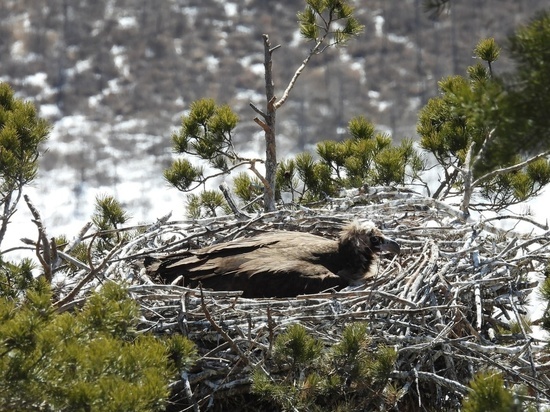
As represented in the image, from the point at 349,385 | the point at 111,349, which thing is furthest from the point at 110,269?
the point at 111,349

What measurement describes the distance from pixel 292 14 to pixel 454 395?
9163 mm

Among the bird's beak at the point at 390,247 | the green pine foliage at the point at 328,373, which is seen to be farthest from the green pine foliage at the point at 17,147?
the green pine foliage at the point at 328,373

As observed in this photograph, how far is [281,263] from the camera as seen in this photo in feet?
19.8

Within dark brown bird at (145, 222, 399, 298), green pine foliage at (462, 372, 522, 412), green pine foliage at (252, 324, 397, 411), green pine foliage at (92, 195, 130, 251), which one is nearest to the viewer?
green pine foliage at (462, 372, 522, 412)

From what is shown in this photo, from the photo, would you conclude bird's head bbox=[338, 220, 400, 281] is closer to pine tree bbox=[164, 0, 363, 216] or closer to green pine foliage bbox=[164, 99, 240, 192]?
pine tree bbox=[164, 0, 363, 216]

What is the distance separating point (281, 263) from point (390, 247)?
748 millimetres

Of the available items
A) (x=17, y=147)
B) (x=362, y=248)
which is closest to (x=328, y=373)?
(x=362, y=248)

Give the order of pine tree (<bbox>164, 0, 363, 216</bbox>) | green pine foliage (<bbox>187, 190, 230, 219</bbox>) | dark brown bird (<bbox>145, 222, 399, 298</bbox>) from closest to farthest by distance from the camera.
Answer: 1. dark brown bird (<bbox>145, 222, 399, 298</bbox>)
2. pine tree (<bbox>164, 0, 363, 216</bbox>)
3. green pine foliage (<bbox>187, 190, 230, 219</bbox>)

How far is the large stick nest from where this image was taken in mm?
5168

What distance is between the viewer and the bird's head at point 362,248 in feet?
21.0

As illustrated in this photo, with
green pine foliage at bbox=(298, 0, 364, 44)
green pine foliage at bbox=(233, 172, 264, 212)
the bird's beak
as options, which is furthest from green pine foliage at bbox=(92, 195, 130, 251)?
the bird's beak

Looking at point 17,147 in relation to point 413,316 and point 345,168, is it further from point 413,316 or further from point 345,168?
point 413,316

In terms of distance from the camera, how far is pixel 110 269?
244 inches

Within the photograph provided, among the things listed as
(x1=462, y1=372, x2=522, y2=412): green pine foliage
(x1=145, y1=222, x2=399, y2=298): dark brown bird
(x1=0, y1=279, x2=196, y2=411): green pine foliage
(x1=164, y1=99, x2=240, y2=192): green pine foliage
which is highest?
(x1=164, y1=99, x2=240, y2=192): green pine foliage
